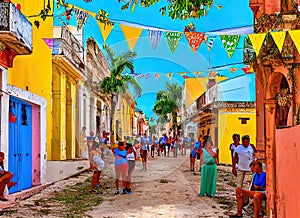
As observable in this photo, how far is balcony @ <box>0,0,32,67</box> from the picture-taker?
8.30m

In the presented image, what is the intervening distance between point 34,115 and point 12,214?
4514 mm

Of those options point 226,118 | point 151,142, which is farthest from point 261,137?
point 226,118

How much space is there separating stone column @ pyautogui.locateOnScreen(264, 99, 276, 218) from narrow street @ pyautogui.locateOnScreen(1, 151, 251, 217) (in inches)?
54.1

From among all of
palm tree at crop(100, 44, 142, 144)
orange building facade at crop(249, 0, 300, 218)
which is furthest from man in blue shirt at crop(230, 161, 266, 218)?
palm tree at crop(100, 44, 142, 144)

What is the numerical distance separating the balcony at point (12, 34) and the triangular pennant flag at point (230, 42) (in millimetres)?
4396

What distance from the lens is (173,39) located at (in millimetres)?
10547

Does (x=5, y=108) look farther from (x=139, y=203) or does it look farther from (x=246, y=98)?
(x=246, y=98)

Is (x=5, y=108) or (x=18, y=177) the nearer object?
(x=5, y=108)

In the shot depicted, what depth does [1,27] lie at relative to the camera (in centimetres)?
824

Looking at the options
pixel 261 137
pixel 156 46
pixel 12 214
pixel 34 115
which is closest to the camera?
pixel 12 214

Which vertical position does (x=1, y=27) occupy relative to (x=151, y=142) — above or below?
above

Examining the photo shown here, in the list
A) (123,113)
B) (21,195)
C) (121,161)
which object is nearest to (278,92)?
(121,161)

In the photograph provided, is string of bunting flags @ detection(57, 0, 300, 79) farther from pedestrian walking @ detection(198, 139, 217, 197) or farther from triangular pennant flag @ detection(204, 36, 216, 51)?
pedestrian walking @ detection(198, 139, 217, 197)

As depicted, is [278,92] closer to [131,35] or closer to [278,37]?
[278,37]
